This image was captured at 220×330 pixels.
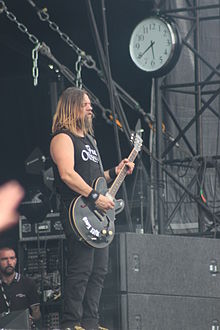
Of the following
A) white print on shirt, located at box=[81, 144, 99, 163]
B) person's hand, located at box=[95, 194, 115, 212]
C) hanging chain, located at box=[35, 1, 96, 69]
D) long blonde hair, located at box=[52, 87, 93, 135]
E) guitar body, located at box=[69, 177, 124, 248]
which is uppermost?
hanging chain, located at box=[35, 1, 96, 69]

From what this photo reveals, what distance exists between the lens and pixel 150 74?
9.37 metres

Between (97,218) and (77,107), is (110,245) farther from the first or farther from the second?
(77,107)

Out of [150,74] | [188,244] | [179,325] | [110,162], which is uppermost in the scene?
[150,74]

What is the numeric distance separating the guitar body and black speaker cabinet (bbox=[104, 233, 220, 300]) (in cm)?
38

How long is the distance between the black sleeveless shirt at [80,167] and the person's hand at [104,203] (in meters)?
0.15

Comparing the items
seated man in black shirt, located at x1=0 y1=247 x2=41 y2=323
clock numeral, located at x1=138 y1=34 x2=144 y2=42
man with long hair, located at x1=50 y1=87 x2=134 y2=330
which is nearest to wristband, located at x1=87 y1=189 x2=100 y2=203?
man with long hair, located at x1=50 y1=87 x2=134 y2=330

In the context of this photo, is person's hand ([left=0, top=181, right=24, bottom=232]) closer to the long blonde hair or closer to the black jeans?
the long blonde hair

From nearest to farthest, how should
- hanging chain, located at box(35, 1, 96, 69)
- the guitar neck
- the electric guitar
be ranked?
the electric guitar, the guitar neck, hanging chain, located at box(35, 1, 96, 69)

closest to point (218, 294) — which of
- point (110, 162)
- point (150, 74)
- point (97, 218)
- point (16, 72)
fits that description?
point (97, 218)

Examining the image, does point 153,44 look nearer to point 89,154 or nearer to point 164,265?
point 164,265

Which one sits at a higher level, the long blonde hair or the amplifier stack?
the long blonde hair

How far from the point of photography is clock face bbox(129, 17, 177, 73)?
9.30 meters

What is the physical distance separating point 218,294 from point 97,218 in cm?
153

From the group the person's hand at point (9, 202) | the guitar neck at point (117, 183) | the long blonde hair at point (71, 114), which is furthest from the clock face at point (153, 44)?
the long blonde hair at point (71, 114)
